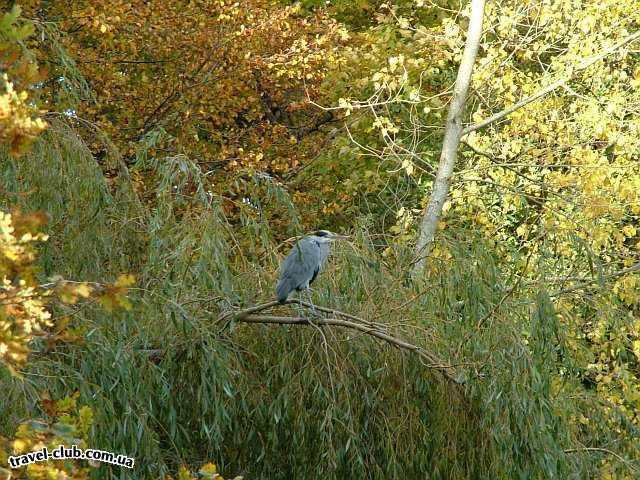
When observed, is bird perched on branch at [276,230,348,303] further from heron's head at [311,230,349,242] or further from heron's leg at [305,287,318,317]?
heron's head at [311,230,349,242]

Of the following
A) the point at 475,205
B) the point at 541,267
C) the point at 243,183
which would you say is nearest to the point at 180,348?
the point at 243,183

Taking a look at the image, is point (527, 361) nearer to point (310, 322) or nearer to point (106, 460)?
point (310, 322)

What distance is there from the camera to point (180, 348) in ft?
15.7

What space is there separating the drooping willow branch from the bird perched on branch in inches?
4.0

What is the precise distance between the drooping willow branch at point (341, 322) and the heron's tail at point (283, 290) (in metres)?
0.08

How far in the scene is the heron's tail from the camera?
490cm

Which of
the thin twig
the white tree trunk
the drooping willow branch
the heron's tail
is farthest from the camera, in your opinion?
the white tree trunk

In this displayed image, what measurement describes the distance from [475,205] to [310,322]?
492 centimetres

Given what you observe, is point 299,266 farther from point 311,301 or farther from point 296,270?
point 311,301

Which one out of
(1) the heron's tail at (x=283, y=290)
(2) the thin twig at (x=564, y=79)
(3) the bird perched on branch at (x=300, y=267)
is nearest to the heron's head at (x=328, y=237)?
(3) the bird perched on branch at (x=300, y=267)

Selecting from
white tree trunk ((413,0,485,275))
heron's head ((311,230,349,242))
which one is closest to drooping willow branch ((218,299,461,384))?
heron's head ((311,230,349,242))

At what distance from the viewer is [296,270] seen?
4973mm

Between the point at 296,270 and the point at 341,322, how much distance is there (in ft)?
1.10

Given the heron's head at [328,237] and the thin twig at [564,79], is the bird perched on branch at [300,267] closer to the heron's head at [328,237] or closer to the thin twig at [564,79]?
the heron's head at [328,237]
